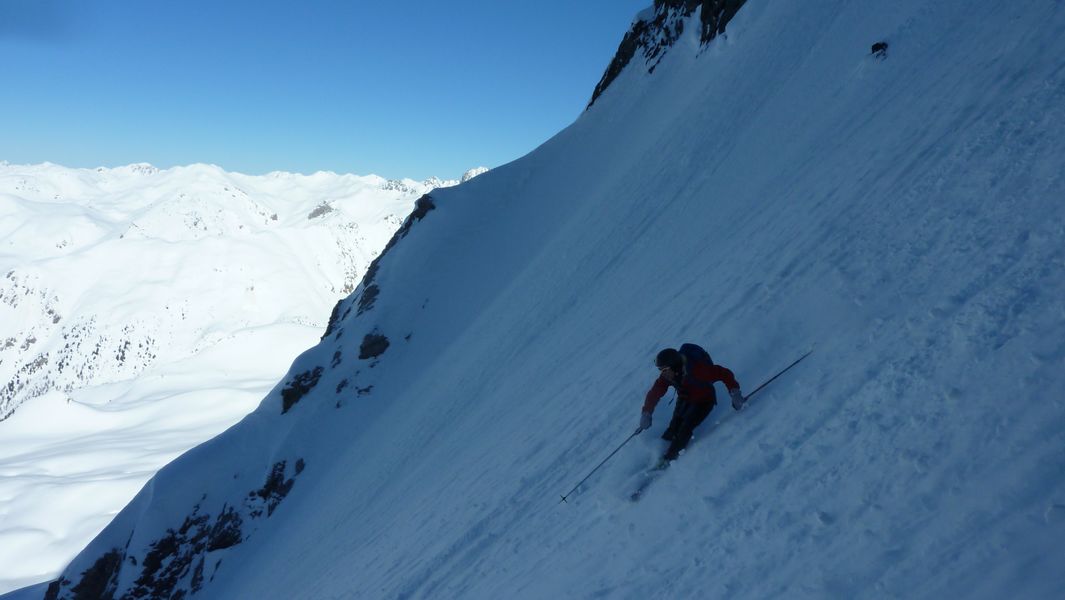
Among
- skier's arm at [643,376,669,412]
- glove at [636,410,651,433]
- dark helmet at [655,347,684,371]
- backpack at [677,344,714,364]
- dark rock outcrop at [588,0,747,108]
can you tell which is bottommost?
glove at [636,410,651,433]

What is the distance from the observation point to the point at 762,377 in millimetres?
6285

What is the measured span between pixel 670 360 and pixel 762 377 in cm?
118

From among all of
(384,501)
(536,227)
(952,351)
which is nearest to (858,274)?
(952,351)

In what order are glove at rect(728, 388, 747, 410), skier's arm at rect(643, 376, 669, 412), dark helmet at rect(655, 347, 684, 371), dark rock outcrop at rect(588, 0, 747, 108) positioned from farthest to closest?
dark rock outcrop at rect(588, 0, 747, 108)
skier's arm at rect(643, 376, 669, 412)
dark helmet at rect(655, 347, 684, 371)
glove at rect(728, 388, 747, 410)

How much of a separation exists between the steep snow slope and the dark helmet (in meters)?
0.81

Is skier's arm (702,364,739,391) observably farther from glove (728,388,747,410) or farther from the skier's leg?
the skier's leg

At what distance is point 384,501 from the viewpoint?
14898mm

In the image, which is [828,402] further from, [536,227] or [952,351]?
[536,227]

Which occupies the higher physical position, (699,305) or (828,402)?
(699,305)

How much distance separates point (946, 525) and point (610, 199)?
64.4ft

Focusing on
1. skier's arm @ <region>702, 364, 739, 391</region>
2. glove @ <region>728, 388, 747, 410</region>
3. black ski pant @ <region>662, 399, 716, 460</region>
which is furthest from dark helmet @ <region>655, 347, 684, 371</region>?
glove @ <region>728, 388, 747, 410</region>

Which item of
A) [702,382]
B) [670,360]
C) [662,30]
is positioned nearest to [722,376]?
[702,382]

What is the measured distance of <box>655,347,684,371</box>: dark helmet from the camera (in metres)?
6.02

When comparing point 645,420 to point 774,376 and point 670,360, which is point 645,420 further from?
point 774,376
